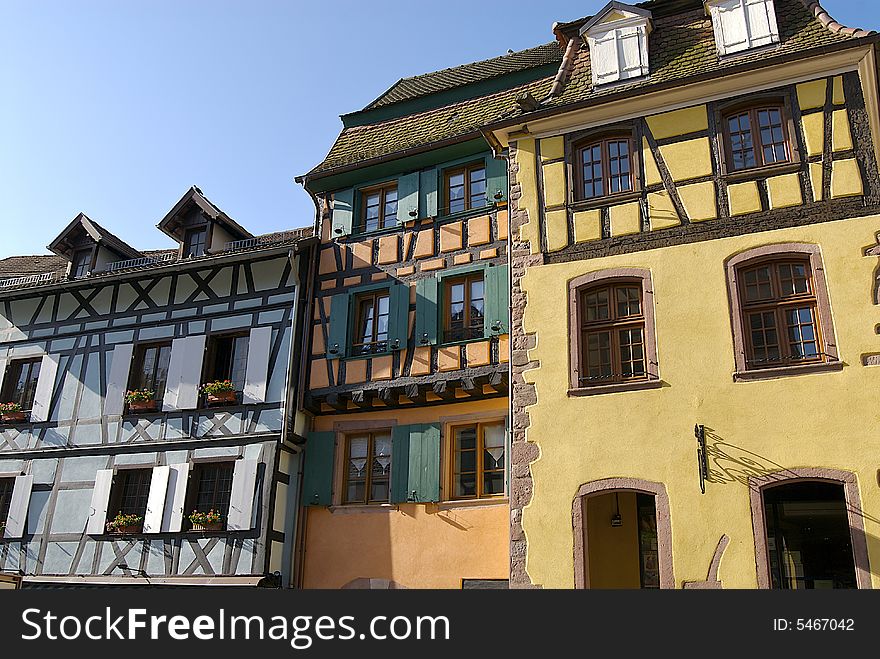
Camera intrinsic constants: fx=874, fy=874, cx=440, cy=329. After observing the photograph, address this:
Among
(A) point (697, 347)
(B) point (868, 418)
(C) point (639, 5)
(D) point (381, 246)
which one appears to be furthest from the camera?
(D) point (381, 246)

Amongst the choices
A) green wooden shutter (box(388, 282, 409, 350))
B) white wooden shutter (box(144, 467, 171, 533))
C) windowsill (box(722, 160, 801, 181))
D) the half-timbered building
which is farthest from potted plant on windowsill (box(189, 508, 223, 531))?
windowsill (box(722, 160, 801, 181))

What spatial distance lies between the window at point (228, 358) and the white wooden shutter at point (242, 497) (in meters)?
1.72

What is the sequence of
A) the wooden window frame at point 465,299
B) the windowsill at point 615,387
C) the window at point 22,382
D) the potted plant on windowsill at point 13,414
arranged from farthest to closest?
the window at point 22,382
the potted plant on windowsill at point 13,414
the wooden window frame at point 465,299
the windowsill at point 615,387

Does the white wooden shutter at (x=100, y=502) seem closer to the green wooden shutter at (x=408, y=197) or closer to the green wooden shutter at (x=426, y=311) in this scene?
the green wooden shutter at (x=426, y=311)

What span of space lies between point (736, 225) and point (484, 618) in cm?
751

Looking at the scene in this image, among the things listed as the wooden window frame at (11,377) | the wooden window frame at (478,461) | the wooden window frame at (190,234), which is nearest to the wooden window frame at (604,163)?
the wooden window frame at (478,461)

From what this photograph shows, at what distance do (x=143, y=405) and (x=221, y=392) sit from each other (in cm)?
176

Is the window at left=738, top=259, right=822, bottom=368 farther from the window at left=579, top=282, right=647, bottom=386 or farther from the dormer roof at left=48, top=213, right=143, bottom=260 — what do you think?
the dormer roof at left=48, top=213, right=143, bottom=260

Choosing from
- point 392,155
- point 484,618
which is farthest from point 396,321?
point 484,618

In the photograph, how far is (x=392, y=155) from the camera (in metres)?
16.1

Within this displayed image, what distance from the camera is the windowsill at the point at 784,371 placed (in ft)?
34.9

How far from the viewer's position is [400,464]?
14.6 metres

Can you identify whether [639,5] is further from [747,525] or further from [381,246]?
[747,525]

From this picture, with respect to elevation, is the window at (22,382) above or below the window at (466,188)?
below
